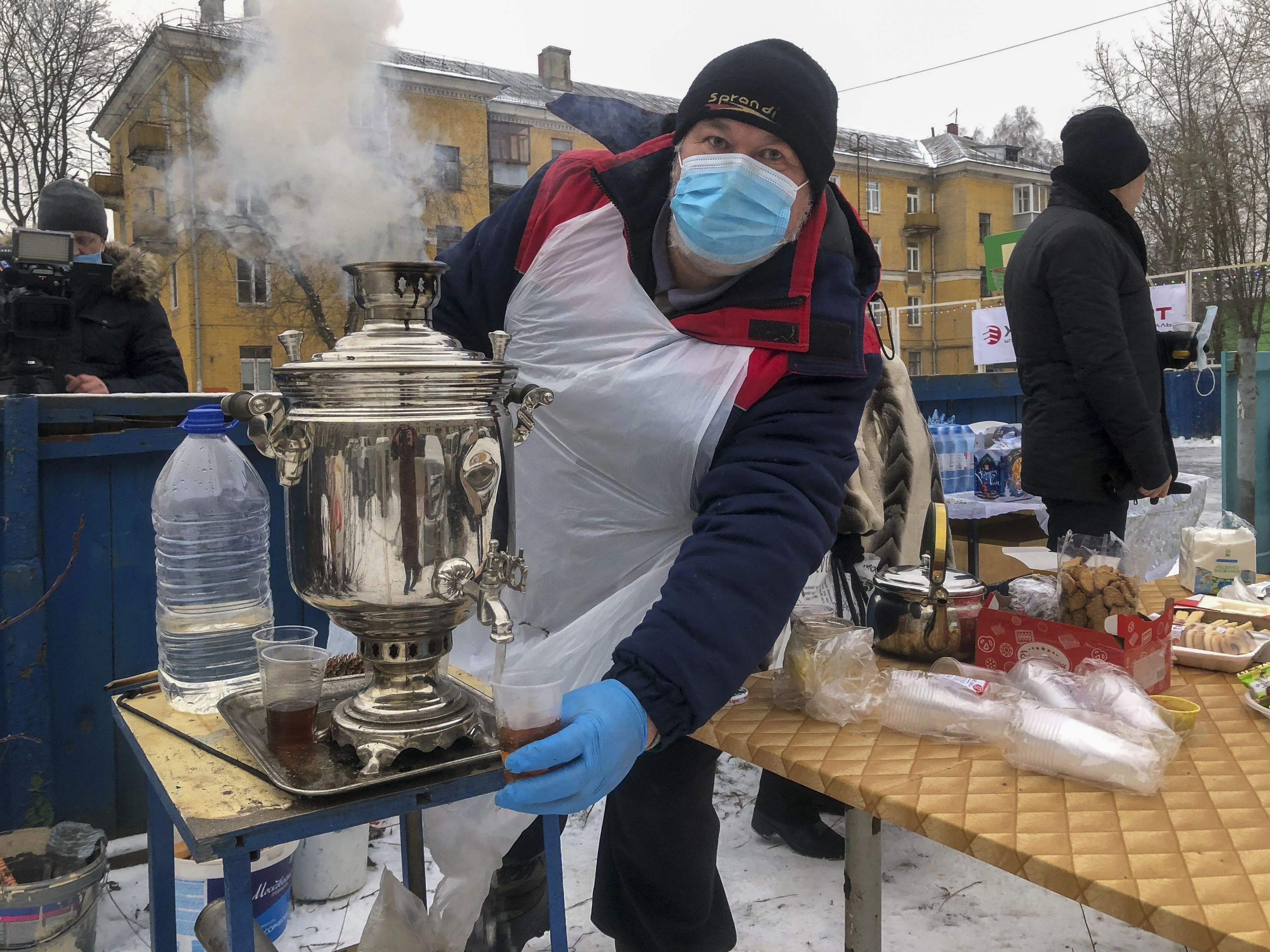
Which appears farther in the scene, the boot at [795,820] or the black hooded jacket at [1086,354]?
the black hooded jacket at [1086,354]

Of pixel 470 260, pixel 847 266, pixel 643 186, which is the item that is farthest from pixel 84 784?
pixel 847 266

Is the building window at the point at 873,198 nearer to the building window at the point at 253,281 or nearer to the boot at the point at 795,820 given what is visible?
the building window at the point at 253,281

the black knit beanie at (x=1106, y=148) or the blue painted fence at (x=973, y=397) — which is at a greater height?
the black knit beanie at (x=1106, y=148)

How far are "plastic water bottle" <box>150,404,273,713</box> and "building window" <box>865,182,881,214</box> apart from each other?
1287 inches

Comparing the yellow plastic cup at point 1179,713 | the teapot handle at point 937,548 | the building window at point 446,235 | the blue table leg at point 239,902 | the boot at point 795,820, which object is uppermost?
the building window at point 446,235

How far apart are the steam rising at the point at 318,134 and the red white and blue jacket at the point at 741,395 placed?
67 cm

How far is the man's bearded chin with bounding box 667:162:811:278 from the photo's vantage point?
170 centimetres

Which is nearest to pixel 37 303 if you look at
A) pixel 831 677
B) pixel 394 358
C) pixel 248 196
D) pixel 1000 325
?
pixel 248 196

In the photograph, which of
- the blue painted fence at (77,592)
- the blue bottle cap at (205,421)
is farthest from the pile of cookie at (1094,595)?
the blue painted fence at (77,592)

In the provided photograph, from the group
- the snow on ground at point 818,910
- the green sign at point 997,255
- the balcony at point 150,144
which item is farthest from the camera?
the green sign at point 997,255

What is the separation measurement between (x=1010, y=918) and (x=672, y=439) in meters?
1.69

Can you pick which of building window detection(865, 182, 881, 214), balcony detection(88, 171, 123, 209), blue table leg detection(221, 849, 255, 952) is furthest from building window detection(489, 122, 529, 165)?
building window detection(865, 182, 881, 214)

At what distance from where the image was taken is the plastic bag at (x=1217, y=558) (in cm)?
233

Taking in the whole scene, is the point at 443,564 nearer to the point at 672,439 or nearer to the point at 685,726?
the point at 685,726
